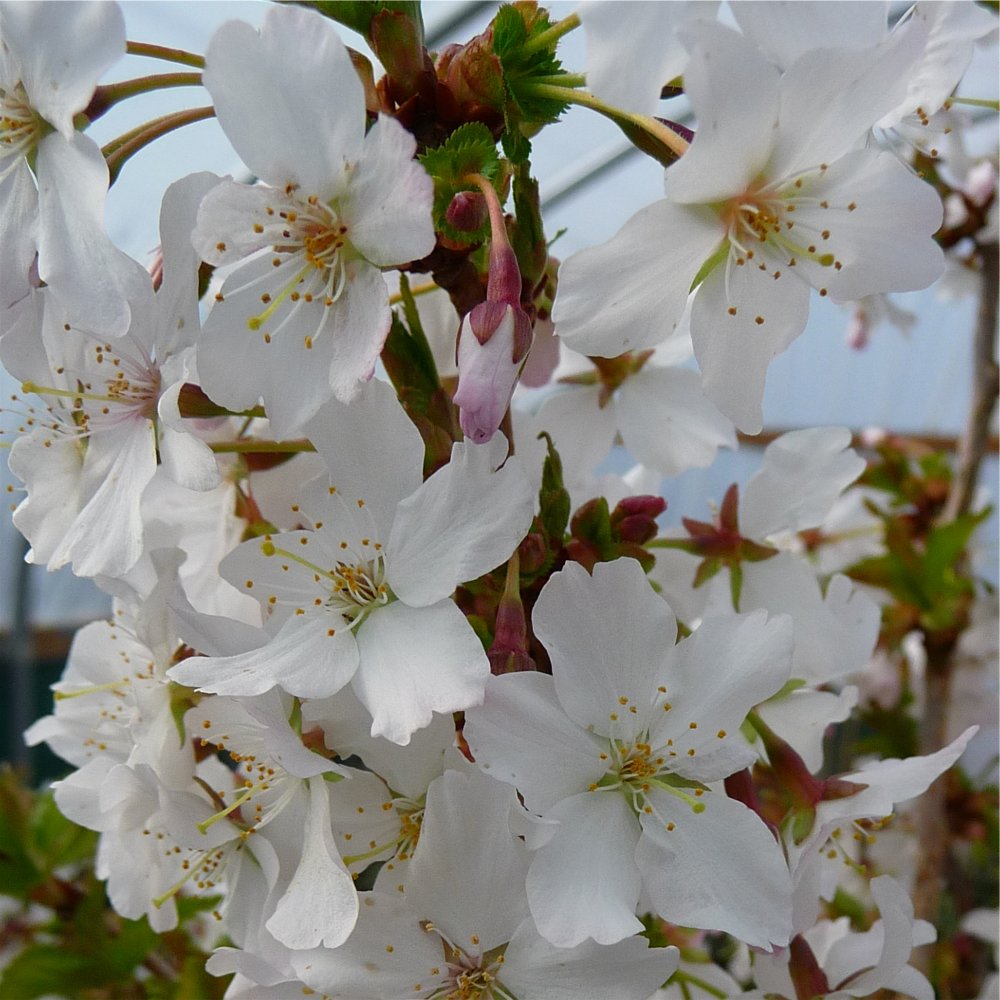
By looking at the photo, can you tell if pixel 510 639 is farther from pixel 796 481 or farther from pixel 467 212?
pixel 796 481

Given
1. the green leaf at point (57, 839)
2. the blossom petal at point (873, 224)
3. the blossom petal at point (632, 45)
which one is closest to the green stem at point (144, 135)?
the blossom petal at point (632, 45)

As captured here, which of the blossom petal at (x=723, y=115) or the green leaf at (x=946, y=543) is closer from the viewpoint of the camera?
the blossom petal at (x=723, y=115)

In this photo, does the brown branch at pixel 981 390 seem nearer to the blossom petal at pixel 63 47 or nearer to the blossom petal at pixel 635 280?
the blossom petal at pixel 635 280

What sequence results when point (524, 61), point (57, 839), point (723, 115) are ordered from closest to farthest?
1. point (723, 115)
2. point (524, 61)
3. point (57, 839)

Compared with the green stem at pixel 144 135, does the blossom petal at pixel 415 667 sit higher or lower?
lower

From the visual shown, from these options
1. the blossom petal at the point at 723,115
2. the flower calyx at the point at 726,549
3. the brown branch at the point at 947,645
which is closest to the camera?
the blossom petal at the point at 723,115

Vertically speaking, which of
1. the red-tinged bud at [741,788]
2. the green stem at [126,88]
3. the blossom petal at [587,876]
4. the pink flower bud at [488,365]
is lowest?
the red-tinged bud at [741,788]

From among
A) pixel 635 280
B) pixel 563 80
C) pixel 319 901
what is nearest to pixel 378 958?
pixel 319 901

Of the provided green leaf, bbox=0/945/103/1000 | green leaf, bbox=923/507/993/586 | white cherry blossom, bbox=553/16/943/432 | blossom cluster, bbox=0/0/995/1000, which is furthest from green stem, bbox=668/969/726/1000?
green leaf, bbox=923/507/993/586

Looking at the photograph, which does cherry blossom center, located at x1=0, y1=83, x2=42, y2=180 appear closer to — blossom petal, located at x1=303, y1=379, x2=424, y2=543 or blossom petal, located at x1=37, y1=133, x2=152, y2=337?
blossom petal, located at x1=37, y1=133, x2=152, y2=337
